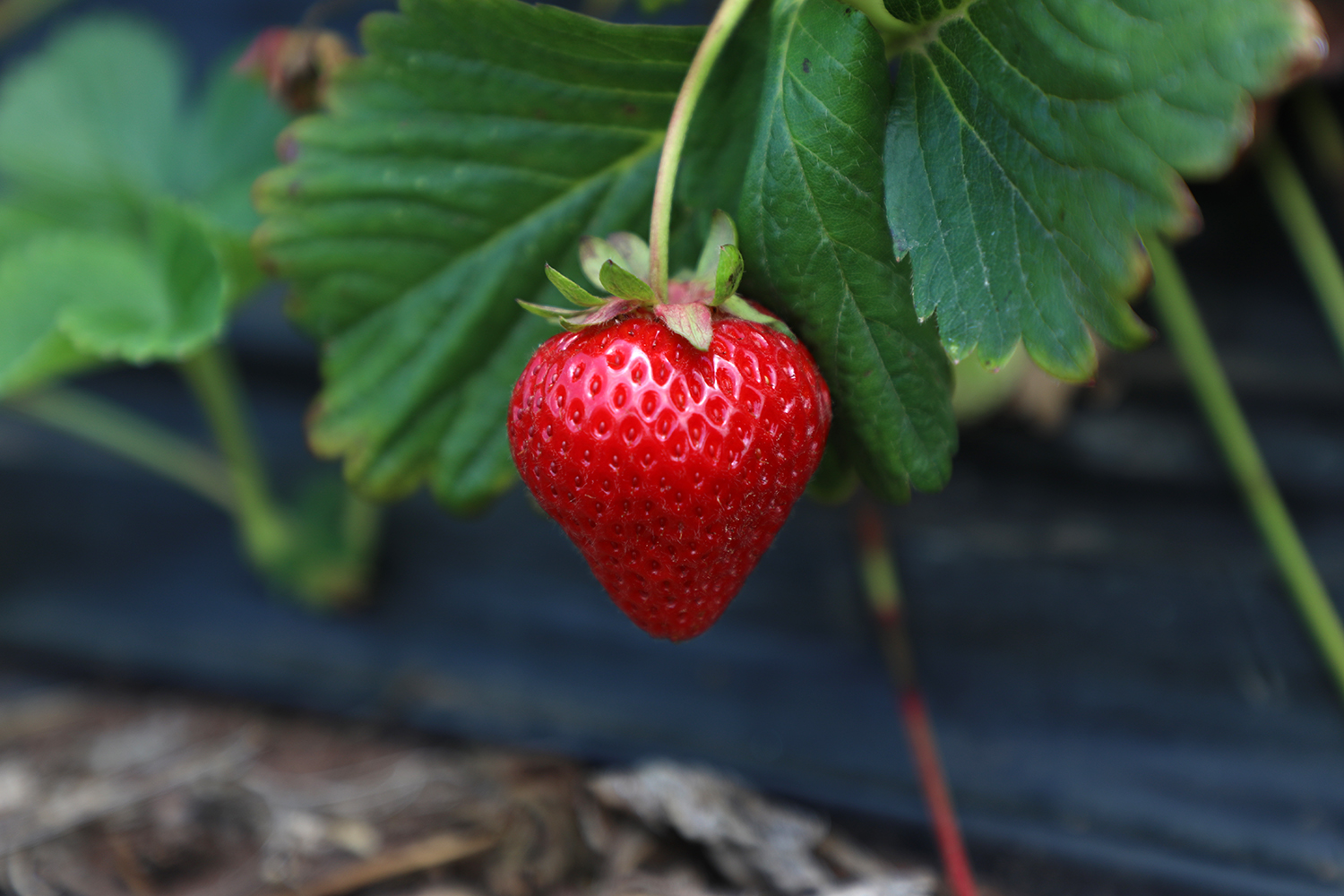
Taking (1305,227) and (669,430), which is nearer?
(669,430)

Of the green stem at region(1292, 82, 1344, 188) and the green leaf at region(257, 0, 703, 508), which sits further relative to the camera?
the green stem at region(1292, 82, 1344, 188)

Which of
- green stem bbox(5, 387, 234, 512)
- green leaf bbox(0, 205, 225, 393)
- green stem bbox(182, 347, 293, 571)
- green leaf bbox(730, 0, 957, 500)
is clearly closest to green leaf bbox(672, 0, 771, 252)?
green leaf bbox(730, 0, 957, 500)

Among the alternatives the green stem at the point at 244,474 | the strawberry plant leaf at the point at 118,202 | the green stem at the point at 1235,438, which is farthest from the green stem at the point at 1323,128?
the green stem at the point at 244,474

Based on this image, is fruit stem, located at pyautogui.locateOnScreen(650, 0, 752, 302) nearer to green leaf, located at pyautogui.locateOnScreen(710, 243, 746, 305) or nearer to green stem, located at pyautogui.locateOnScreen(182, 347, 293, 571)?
green leaf, located at pyautogui.locateOnScreen(710, 243, 746, 305)

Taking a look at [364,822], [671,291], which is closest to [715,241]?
[671,291]

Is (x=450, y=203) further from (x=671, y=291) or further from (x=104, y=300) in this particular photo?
(x=104, y=300)

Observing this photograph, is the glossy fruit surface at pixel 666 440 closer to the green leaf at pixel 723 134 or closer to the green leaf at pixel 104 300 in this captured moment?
the green leaf at pixel 723 134

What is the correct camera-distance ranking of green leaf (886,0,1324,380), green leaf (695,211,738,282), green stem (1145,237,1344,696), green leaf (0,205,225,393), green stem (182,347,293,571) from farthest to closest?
green stem (182,347,293,571) → green stem (1145,237,1344,696) → green leaf (0,205,225,393) → green leaf (695,211,738,282) → green leaf (886,0,1324,380)
